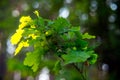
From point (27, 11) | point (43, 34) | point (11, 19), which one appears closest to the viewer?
point (43, 34)

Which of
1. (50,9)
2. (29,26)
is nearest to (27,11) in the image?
(50,9)

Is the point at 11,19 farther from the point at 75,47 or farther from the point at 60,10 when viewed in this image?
the point at 75,47

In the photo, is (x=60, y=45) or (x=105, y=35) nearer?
(x=60, y=45)

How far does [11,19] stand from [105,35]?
5.47 feet

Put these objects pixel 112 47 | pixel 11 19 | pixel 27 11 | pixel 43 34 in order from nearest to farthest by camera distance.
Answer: pixel 43 34
pixel 112 47
pixel 11 19
pixel 27 11

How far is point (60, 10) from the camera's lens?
5719 mm

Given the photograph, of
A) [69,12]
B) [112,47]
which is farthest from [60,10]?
[112,47]

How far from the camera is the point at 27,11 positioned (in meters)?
5.98

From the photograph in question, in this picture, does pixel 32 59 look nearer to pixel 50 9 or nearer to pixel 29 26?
pixel 29 26

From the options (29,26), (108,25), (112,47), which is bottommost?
(112,47)

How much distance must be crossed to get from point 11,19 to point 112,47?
183 centimetres

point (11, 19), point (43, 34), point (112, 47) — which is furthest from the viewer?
point (11, 19)

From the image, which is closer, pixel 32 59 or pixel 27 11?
pixel 32 59

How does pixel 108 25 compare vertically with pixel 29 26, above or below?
below
